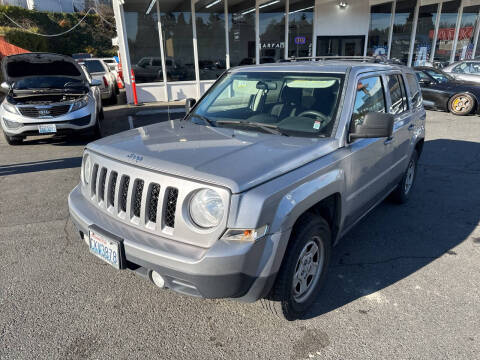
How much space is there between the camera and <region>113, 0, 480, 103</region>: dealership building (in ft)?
43.3

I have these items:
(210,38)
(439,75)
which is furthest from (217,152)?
(210,38)

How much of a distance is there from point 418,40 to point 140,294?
65.7ft

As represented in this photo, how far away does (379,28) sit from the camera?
16.9m

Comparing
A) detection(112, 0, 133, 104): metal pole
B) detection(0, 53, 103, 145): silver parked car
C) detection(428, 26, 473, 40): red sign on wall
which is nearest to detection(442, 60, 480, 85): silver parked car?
detection(428, 26, 473, 40): red sign on wall

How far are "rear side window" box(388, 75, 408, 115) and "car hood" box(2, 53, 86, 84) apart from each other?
750 centimetres

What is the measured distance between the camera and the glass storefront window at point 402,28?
56.5ft

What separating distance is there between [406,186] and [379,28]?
48.8 feet

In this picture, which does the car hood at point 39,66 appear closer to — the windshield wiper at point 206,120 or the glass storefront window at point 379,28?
the windshield wiper at point 206,120

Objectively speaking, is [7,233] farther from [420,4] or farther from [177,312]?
[420,4]

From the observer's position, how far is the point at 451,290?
119 inches

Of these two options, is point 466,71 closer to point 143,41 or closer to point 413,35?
point 413,35

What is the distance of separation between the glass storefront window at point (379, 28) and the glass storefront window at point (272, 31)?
4.67 m

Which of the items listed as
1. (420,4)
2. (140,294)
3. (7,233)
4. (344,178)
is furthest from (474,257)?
(420,4)

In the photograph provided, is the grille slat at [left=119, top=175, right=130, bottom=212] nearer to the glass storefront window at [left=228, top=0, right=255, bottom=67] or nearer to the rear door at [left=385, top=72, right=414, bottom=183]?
the rear door at [left=385, top=72, right=414, bottom=183]
